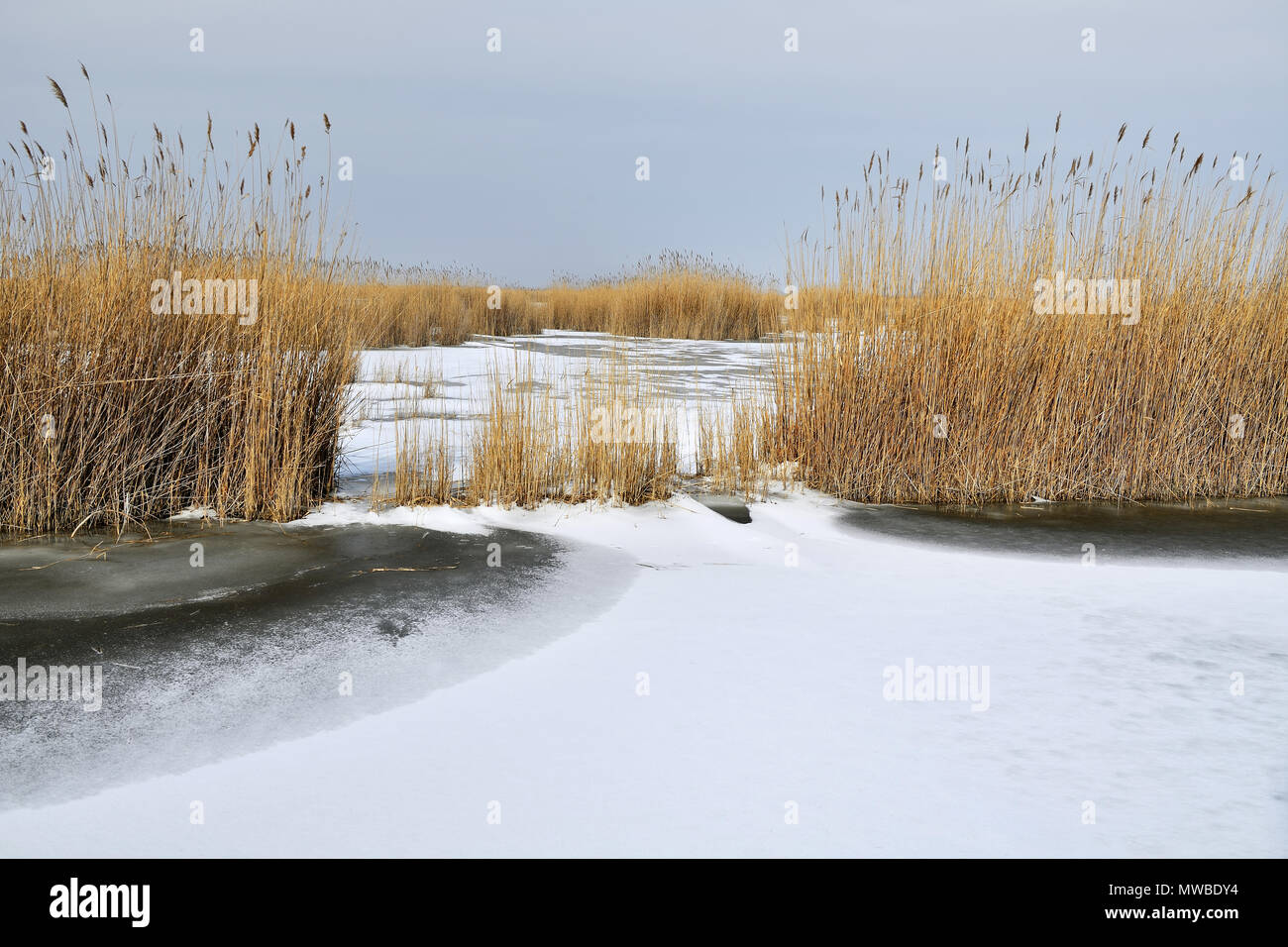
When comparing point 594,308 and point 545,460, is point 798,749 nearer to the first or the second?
point 545,460

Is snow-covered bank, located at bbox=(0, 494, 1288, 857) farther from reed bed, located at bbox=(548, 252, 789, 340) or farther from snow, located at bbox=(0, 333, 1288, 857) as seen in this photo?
reed bed, located at bbox=(548, 252, 789, 340)

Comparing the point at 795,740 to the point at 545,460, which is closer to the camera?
the point at 795,740

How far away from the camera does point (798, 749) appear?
1.96 m

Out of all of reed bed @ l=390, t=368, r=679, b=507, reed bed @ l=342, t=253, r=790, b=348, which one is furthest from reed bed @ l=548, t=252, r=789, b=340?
reed bed @ l=390, t=368, r=679, b=507

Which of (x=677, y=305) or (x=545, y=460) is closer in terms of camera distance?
(x=545, y=460)

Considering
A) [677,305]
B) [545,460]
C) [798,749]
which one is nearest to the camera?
[798,749]

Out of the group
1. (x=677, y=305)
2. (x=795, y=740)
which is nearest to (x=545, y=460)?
(x=795, y=740)

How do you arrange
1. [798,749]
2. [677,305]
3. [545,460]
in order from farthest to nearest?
[677,305] < [545,460] < [798,749]

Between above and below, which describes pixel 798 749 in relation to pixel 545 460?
below

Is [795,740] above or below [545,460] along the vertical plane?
below

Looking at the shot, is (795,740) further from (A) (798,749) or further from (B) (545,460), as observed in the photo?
(B) (545,460)

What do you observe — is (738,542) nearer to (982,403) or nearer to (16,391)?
(982,403)

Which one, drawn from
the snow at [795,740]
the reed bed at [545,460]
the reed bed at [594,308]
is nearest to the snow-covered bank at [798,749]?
the snow at [795,740]

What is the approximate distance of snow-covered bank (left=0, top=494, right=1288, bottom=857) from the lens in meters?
1.64
